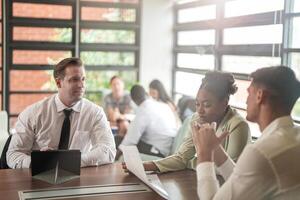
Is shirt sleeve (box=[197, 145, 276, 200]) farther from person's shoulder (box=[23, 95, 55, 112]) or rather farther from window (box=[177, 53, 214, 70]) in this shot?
window (box=[177, 53, 214, 70])

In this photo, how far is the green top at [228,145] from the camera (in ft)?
6.85

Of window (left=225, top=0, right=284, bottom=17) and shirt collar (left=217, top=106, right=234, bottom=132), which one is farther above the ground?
window (left=225, top=0, right=284, bottom=17)

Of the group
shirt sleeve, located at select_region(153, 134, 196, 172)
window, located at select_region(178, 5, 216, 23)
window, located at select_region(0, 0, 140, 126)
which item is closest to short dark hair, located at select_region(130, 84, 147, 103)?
window, located at select_region(178, 5, 216, 23)

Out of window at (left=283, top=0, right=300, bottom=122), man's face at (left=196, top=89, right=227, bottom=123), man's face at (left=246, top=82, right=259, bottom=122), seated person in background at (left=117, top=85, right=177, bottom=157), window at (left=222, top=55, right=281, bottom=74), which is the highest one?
window at (left=283, top=0, right=300, bottom=122)

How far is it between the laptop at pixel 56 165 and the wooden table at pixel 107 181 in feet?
0.14

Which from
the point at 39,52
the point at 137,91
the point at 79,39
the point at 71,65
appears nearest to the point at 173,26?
the point at 79,39

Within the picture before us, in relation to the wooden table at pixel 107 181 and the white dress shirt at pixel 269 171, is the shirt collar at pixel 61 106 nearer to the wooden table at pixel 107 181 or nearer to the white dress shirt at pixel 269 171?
the wooden table at pixel 107 181

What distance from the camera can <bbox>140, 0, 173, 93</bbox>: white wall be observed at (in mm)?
6602

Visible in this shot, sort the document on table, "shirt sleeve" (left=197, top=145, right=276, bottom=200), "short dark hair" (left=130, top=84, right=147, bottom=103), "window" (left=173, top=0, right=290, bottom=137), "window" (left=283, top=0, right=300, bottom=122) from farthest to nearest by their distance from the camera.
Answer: "short dark hair" (left=130, top=84, right=147, bottom=103) → "window" (left=173, top=0, right=290, bottom=137) → "window" (left=283, top=0, right=300, bottom=122) → the document on table → "shirt sleeve" (left=197, top=145, right=276, bottom=200)

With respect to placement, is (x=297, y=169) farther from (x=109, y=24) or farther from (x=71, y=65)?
(x=109, y=24)

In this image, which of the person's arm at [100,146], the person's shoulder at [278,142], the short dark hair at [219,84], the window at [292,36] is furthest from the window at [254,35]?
the person's shoulder at [278,142]

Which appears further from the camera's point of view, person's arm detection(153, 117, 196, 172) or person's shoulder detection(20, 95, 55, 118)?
person's shoulder detection(20, 95, 55, 118)

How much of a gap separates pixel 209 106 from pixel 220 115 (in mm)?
92

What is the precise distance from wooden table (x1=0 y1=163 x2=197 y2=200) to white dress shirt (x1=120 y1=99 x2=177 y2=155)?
6.31ft
